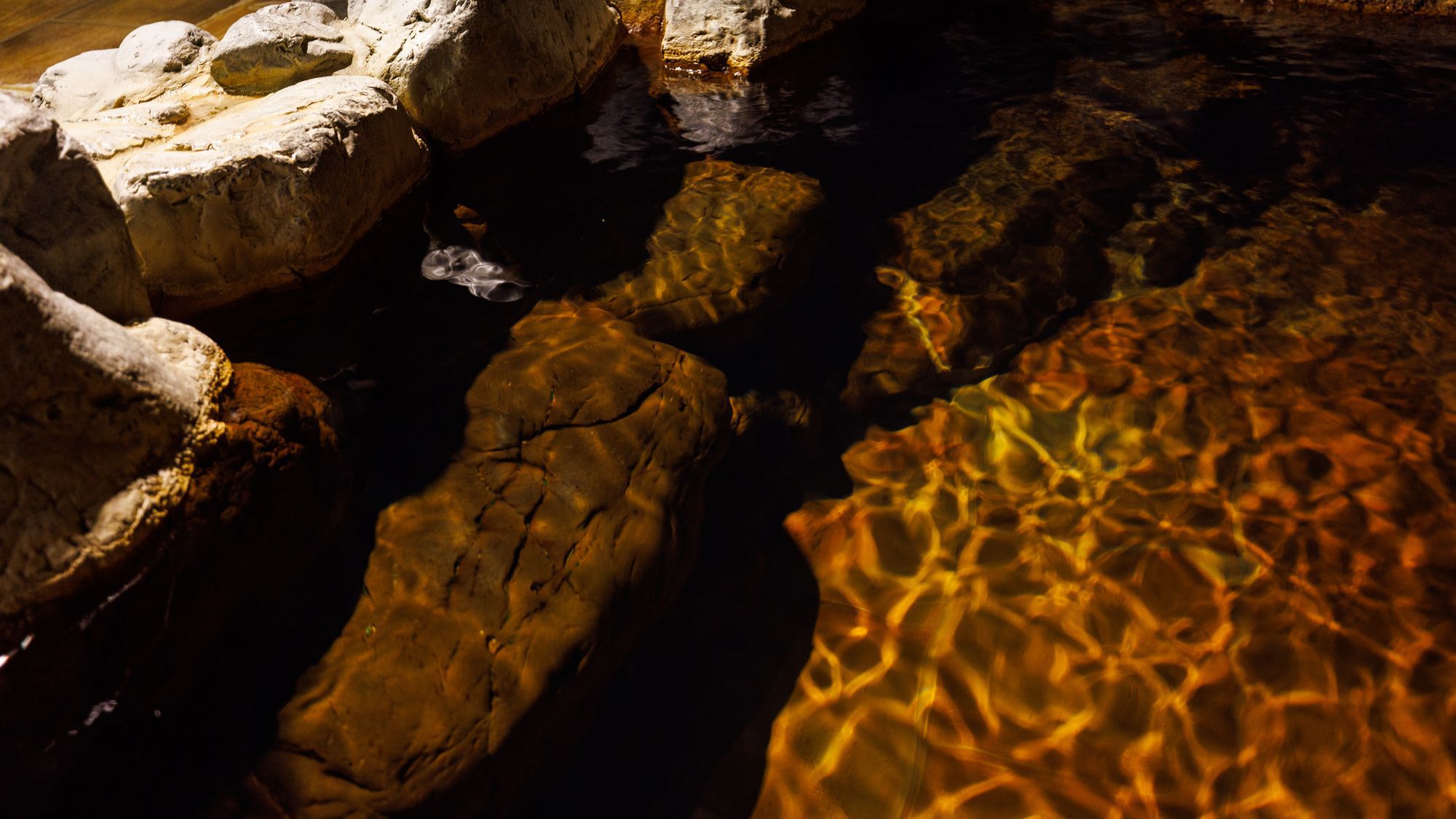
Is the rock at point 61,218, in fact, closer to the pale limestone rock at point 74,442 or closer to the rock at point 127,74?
the pale limestone rock at point 74,442

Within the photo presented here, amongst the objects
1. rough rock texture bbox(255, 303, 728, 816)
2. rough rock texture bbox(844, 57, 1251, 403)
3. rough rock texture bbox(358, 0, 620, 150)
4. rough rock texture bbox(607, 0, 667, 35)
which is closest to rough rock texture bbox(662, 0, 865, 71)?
rough rock texture bbox(607, 0, 667, 35)

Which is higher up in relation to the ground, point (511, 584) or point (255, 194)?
point (255, 194)

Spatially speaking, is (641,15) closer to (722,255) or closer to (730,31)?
(730,31)

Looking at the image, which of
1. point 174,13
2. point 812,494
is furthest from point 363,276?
point 174,13

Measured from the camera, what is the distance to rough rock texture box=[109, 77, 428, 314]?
336 centimetres

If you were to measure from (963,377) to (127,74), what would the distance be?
5371mm

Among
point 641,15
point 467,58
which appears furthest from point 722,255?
point 641,15

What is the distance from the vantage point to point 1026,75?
6348 mm

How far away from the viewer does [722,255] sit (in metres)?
4.18

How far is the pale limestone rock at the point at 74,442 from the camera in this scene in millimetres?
1985

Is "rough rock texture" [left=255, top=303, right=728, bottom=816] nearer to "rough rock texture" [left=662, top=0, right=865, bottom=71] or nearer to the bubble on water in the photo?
the bubble on water

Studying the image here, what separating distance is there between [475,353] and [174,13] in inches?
288

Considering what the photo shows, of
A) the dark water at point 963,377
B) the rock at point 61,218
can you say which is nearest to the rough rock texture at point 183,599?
the dark water at point 963,377

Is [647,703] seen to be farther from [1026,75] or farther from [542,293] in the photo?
[1026,75]
